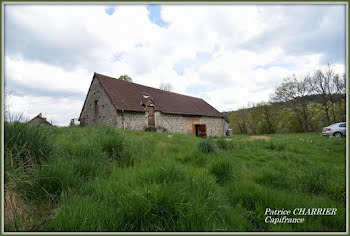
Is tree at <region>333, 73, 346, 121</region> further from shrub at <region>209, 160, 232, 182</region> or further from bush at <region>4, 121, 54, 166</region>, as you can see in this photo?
bush at <region>4, 121, 54, 166</region>

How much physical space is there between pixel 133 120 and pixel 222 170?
1222 cm

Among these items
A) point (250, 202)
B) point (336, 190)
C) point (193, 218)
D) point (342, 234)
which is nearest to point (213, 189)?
point (250, 202)

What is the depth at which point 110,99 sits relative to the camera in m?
13.8

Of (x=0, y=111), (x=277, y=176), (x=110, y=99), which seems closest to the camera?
(x=0, y=111)

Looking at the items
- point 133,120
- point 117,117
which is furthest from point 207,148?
point 133,120

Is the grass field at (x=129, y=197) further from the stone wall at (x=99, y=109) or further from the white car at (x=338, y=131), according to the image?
the white car at (x=338, y=131)

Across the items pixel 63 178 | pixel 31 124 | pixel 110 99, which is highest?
pixel 110 99

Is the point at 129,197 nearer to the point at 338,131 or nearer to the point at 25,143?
the point at 25,143

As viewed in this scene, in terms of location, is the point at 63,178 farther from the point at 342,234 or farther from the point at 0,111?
the point at 342,234

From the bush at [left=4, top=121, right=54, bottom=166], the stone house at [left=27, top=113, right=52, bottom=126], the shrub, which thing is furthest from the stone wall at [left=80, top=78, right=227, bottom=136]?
the shrub

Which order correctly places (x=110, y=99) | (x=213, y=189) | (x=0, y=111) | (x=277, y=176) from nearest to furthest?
(x=0, y=111) → (x=213, y=189) → (x=277, y=176) → (x=110, y=99)

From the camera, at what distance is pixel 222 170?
9.67 ft

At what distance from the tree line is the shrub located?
28.3m

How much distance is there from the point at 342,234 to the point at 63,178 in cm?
332
